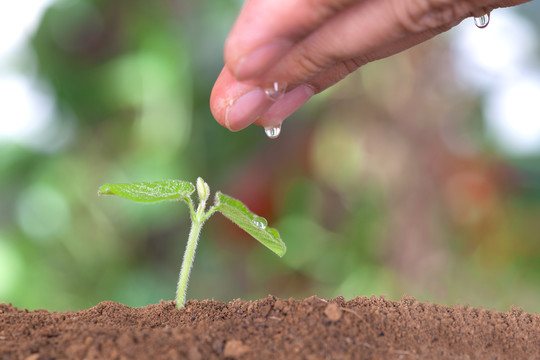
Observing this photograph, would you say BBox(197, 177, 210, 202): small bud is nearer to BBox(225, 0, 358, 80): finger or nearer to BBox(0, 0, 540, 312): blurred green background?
BBox(225, 0, 358, 80): finger

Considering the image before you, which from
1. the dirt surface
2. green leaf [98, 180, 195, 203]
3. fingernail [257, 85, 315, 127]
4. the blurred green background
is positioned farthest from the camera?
the blurred green background

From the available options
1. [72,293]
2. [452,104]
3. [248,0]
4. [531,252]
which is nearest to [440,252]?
[531,252]

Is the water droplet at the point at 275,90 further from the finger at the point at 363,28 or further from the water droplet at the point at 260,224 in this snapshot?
the water droplet at the point at 260,224

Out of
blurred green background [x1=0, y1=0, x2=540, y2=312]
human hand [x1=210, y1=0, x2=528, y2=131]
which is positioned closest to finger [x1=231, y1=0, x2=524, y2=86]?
human hand [x1=210, y1=0, x2=528, y2=131]

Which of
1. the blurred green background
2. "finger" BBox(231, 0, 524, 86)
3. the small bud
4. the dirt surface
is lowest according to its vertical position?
the dirt surface

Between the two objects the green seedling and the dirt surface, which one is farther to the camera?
the green seedling

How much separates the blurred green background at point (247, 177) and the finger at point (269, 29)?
1.20 m

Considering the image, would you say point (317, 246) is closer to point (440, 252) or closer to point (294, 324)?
point (440, 252)

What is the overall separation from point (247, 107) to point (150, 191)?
0.14 m

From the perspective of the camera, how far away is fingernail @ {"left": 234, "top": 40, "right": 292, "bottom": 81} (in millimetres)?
448

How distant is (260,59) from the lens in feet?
1.49

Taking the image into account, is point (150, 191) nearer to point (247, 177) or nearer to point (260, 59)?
point (260, 59)

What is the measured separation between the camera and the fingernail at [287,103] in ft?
2.07

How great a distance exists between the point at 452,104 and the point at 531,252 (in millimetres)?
532
